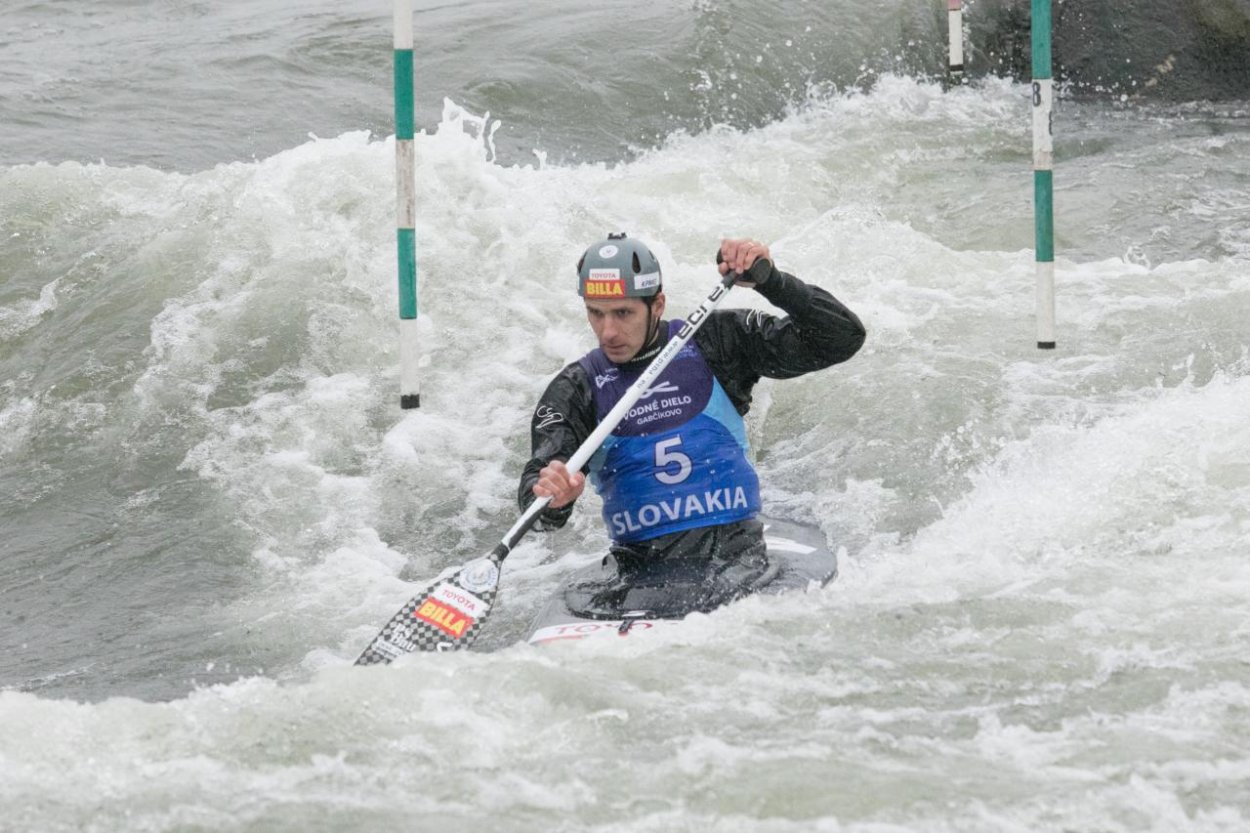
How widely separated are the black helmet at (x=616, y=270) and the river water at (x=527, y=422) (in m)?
1.07

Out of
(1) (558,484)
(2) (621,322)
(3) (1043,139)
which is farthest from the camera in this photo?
(3) (1043,139)

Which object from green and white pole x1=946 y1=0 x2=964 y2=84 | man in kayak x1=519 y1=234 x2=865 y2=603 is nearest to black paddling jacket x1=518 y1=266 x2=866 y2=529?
man in kayak x1=519 y1=234 x2=865 y2=603

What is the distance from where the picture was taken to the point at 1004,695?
13.3ft

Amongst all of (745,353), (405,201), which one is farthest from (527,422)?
(745,353)

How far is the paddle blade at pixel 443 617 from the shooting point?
16.1 ft

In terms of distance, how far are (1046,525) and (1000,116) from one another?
26.0 ft

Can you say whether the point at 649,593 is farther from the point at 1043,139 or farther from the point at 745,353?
the point at 1043,139

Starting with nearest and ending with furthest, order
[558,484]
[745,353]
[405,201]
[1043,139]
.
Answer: [558,484] < [745,353] < [405,201] < [1043,139]

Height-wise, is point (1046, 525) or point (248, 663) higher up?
point (1046, 525)

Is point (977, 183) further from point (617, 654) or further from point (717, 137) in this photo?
point (617, 654)

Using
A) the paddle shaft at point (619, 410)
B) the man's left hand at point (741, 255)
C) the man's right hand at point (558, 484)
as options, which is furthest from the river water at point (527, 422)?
the man's left hand at point (741, 255)

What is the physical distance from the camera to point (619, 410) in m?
5.04

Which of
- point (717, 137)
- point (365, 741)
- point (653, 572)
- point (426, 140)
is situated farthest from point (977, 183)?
point (365, 741)

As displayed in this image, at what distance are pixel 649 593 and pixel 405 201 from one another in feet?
7.85
